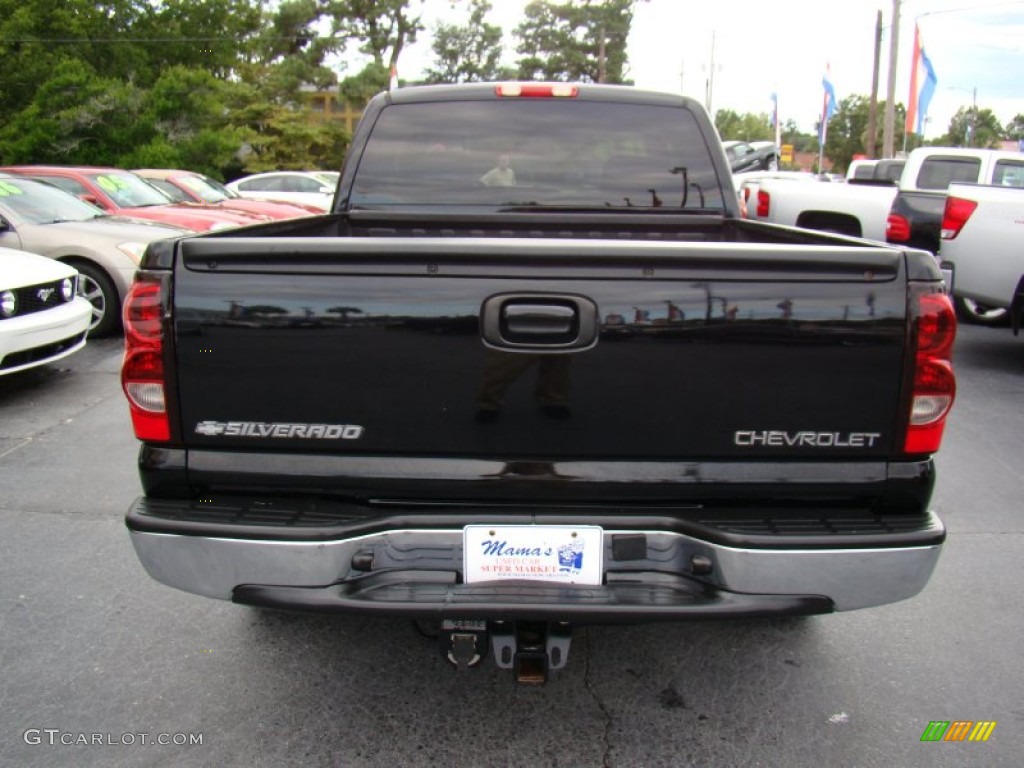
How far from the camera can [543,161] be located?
12.9ft

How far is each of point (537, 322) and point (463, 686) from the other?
142 centimetres

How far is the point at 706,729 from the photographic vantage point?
9.14 feet

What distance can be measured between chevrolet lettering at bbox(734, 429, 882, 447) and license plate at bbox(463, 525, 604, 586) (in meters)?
0.48

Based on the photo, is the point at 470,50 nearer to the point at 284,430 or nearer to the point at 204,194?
the point at 204,194

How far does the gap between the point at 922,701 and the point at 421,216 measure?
2.70 meters

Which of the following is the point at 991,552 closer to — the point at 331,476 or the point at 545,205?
the point at 545,205

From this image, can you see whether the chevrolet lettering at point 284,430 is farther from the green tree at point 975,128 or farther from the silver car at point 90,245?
the green tree at point 975,128

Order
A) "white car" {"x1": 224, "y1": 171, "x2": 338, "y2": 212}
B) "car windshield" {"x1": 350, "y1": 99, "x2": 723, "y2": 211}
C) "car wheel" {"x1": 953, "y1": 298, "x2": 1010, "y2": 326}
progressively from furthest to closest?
"white car" {"x1": 224, "y1": 171, "x2": 338, "y2": 212}, "car wheel" {"x1": 953, "y1": 298, "x2": 1010, "y2": 326}, "car windshield" {"x1": 350, "y1": 99, "x2": 723, "y2": 211}

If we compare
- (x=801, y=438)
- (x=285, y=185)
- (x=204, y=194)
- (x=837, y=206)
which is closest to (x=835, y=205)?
(x=837, y=206)

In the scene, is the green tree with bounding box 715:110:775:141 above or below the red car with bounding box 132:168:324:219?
above

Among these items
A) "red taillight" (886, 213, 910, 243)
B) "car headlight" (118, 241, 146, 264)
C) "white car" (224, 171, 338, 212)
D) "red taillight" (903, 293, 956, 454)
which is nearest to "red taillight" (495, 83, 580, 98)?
"red taillight" (903, 293, 956, 454)

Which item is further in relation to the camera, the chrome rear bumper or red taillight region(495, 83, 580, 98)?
red taillight region(495, 83, 580, 98)

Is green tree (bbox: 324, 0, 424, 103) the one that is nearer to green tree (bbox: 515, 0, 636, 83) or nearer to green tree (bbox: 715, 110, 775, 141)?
green tree (bbox: 515, 0, 636, 83)

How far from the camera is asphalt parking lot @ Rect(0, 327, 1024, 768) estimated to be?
2674mm
